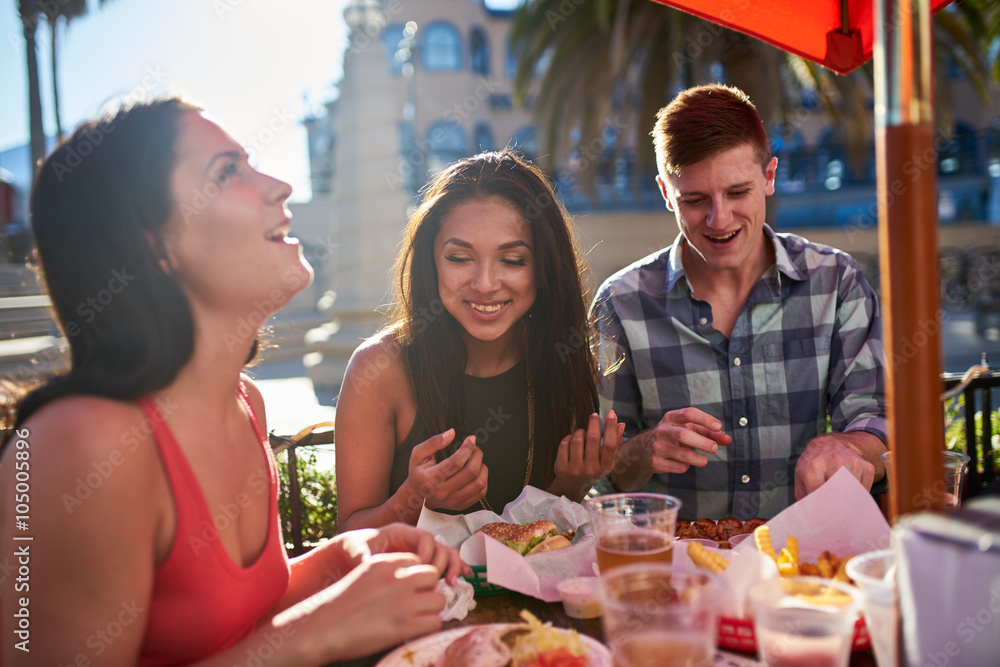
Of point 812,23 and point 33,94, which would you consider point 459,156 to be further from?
point 812,23

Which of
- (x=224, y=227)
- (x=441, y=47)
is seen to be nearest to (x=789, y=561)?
(x=224, y=227)

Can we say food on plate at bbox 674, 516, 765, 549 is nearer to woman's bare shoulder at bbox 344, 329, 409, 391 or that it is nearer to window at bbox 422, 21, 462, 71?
woman's bare shoulder at bbox 344, 329, 409, 391

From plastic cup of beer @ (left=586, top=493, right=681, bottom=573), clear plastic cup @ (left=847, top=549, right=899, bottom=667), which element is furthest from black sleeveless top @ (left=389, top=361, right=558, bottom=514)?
clear plastic cup @ (left=847, top=549, right=899, bottom=667)

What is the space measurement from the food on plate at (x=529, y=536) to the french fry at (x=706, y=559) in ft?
1.34

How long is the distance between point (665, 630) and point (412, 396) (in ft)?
5.92

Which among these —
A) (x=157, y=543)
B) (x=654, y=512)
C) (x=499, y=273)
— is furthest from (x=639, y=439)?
(x=157, y=543)

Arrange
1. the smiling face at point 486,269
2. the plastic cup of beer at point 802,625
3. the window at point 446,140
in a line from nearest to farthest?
the plastic cup of beer at point 802,625
the smiling face at point 486,269
the window at point 446,140

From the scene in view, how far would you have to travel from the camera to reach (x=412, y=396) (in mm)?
2730

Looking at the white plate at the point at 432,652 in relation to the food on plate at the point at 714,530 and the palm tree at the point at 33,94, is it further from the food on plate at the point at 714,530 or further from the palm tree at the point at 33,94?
the palm tree at the point at 33,94

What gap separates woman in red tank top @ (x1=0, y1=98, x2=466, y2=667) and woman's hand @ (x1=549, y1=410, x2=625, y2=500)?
2.58 feet

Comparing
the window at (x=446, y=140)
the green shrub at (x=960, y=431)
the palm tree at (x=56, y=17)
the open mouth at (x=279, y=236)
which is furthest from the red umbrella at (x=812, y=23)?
the window at (x=446, y=140)

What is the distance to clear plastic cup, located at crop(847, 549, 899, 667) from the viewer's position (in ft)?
3.53

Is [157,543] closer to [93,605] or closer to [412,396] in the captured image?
[93,605]

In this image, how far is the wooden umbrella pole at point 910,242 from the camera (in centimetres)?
94
